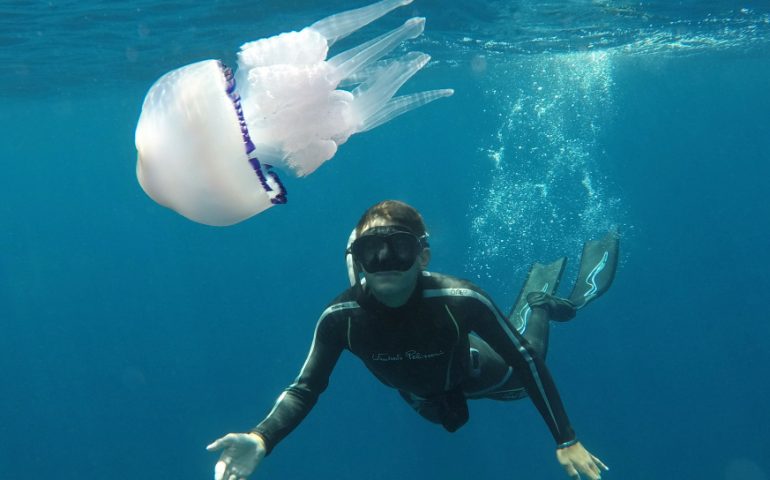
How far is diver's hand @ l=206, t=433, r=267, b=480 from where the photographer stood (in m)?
2.96

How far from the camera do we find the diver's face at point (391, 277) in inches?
127

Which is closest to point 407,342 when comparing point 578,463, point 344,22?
point 578,463

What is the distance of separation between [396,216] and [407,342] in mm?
942

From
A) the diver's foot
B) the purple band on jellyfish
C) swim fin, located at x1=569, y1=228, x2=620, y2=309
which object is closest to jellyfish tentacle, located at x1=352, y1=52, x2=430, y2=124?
the purple band on jellyfish

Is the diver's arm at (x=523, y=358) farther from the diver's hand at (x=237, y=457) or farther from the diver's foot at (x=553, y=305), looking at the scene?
the diver's foot at (x=553, y=305)

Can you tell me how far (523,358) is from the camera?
3.80 metres

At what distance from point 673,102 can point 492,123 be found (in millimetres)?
18517

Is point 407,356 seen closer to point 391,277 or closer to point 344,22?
point 391,277

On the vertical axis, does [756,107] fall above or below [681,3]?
below

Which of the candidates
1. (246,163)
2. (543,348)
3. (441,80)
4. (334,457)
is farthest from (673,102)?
(246,163)

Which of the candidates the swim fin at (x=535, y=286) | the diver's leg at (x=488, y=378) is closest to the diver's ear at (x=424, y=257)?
the diver's leg at (x=488, y=378)

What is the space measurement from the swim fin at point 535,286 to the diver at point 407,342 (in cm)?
270

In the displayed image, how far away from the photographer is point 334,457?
1727 centimetres

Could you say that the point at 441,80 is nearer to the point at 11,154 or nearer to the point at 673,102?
the point at 11,154
